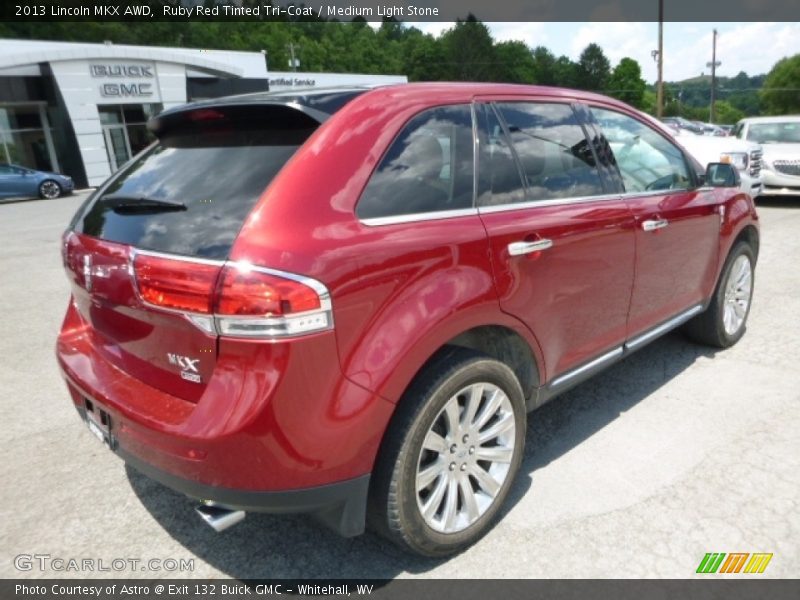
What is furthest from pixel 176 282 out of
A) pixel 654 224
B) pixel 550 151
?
pixel 654 224

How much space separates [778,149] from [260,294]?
12.3 metres

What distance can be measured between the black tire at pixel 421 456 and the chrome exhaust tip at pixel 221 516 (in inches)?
18.8

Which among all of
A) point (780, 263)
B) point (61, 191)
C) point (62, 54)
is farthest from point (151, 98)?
point (780, 263)

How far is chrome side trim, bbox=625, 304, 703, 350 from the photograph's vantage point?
11.1 ft

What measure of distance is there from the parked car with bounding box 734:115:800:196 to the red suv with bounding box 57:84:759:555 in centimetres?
1001

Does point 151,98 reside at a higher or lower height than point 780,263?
higher

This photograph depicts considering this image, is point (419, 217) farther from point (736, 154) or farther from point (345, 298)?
point (736, 154)

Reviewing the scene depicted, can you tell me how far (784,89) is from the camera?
3381 inches

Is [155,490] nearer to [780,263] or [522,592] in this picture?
[522,592]

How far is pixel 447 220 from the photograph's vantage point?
7.55 ft

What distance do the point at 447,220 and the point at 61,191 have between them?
898 inches

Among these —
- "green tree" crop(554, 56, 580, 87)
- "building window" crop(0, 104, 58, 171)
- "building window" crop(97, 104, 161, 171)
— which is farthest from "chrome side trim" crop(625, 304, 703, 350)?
"green tree" crop(554, 56, 580, 87)

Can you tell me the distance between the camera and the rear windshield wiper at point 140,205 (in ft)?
7.18

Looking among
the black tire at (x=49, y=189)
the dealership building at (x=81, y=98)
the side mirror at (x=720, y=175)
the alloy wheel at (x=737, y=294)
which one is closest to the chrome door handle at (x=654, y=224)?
the side mirror at (x=720, y=175)
